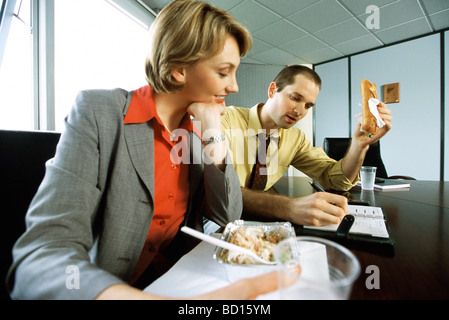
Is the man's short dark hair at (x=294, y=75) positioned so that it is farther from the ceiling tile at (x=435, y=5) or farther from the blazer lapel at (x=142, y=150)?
the ceiling tile at (x=435, y=5)

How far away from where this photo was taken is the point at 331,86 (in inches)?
189

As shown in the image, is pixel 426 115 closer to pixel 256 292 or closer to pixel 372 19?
pixel 372 19

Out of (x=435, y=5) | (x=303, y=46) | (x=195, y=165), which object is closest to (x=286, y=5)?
(x=303, y=46)

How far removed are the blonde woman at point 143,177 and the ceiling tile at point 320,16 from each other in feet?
8.79

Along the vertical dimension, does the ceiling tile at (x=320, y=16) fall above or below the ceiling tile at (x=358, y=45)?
below

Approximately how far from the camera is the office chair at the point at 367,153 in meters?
2.41

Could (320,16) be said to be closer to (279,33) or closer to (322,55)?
(279,33)

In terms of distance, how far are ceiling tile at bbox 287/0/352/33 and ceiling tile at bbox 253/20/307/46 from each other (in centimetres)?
12

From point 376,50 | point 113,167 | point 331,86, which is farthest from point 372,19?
point 113,167

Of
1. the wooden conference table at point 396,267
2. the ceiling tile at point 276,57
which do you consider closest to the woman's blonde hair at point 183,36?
the wooden conference table at point 396,267

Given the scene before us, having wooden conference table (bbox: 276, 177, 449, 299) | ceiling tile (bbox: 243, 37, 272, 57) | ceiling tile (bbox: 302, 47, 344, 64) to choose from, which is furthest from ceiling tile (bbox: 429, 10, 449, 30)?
wooden conference table (bbox: 276, 177, 449, 299)

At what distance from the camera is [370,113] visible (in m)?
→ 1.37

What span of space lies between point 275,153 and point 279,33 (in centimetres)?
265

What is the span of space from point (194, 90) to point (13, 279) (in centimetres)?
73
